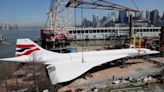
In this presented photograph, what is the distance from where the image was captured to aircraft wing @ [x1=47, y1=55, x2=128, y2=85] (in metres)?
18.1

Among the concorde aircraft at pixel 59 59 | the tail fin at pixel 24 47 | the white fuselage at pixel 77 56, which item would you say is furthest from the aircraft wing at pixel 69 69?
the tail fin at pixel 24 47

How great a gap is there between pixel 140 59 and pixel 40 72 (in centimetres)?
2055

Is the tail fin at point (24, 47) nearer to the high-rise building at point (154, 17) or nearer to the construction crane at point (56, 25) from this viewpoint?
the construction crane at point (56, 25)

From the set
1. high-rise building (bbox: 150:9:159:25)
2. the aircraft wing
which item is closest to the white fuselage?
the aircraft wing

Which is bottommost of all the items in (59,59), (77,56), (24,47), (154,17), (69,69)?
(69,69)

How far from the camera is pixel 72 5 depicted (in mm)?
40375

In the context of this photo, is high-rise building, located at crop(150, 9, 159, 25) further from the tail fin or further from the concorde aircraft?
the tail fin

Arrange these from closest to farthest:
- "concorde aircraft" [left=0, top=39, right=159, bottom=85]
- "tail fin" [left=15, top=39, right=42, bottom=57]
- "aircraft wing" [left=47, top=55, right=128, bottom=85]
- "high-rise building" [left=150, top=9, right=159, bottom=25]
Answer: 1. "aircraft wing" [left=47, top=55, right=128, bottom=85]
2. "concorde aircraft" [left=0, top=39, right=159, bottom=85]
3. "tail fin" [left=15, top=39, right=42, bottom=57]
4. "high-rise building" [left=150, top=9, right=159, bottom=25]

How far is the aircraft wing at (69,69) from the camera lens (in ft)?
59.2

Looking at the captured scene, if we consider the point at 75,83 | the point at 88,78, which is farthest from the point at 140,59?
the point at 75,83

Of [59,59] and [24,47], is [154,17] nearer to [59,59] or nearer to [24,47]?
[59,59]

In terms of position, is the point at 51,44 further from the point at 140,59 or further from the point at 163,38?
the point at 163,38

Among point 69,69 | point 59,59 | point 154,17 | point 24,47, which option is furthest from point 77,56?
point 154,17

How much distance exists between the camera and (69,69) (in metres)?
20.8
